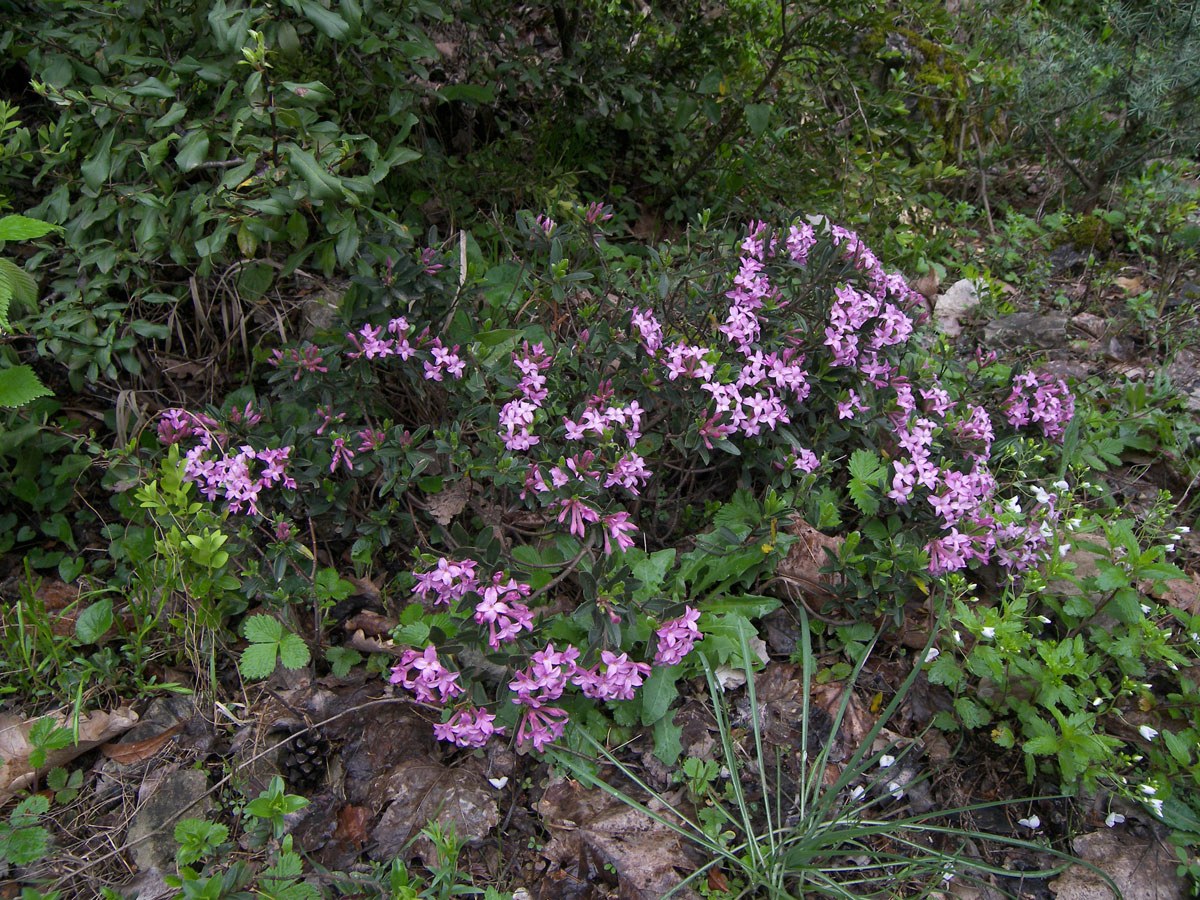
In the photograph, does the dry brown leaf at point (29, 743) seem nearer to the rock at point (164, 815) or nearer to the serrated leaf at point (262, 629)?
the rock at point (164, 815)

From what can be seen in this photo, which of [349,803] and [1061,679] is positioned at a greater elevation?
[1061,679]

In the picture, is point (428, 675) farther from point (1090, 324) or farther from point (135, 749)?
point (1090, 324)

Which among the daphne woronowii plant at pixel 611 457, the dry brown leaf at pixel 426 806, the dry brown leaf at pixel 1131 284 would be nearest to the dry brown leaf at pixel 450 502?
the daphne woronowii plant at pixel 611 457

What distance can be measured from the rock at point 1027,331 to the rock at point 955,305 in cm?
15

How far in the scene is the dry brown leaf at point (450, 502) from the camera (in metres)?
2.44

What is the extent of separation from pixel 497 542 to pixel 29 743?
142cm

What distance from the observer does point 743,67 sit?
317 cm

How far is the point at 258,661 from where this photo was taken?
6.93 ft

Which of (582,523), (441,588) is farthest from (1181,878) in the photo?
(441,588)

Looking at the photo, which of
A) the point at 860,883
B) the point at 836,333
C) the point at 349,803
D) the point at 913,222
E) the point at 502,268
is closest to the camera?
the point at 860,883

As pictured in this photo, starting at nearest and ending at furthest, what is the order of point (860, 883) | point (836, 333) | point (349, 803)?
point (860, 883)
point (349, 803)
point (836, 333)

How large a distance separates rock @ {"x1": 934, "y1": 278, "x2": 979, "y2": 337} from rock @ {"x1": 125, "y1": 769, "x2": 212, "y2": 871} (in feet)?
11.6

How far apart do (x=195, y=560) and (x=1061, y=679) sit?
244cm

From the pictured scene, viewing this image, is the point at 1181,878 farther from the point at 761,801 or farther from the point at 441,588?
the point at 441,588
